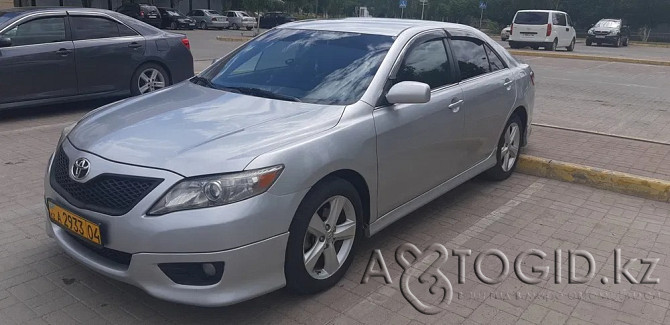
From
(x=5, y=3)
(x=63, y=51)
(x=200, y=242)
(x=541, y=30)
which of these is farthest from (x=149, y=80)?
(x=5, y=3)

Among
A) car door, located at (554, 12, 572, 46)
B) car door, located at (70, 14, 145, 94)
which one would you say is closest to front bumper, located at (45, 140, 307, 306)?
car door, located at (70, 14, 145, 94)

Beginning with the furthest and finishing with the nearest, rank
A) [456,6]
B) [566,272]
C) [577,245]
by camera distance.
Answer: [456,6] → [577,245] → [566,272]

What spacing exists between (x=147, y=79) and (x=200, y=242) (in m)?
6.59

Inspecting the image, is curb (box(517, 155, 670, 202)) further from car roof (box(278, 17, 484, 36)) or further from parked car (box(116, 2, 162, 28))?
parked car (box(116, 2, 162, 28))

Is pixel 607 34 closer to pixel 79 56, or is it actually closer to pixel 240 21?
pixel 240 21

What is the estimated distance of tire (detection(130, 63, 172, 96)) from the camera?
8625 millimetres

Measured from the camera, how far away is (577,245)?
4.29 metres

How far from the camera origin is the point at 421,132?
4.08 meters

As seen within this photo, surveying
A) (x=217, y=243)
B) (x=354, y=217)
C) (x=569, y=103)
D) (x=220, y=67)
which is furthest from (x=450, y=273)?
(x=569, y=103)

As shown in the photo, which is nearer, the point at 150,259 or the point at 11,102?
the point at 150,259

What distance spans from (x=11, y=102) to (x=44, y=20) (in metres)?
1.18

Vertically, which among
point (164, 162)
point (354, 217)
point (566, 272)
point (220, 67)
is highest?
point (220, 67)

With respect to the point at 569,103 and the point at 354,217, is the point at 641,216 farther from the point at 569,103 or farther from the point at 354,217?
the point at 569,103

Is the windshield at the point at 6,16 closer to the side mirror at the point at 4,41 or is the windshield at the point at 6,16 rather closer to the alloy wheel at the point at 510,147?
the side mirror at the point at 4,41
